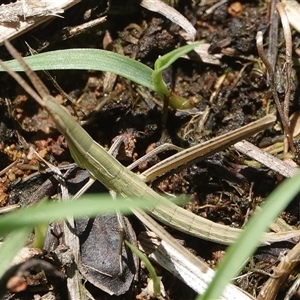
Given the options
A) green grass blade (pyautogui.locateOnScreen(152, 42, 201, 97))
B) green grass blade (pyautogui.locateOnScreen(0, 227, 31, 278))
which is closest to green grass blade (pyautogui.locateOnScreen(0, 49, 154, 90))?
green grass blade (pyautogui.locateOnScreen(152, 42, 201, 97))

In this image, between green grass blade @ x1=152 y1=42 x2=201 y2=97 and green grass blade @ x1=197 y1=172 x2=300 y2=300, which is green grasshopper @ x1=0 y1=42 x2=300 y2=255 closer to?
green grass blade @ x1=152 y1=42 x2=201 y2=97

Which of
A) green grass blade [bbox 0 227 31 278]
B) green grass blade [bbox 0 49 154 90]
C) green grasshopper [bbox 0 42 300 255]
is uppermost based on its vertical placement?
green grass blade [bbox 0 49 154 90]

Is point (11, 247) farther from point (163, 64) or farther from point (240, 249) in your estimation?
point (163, 64)

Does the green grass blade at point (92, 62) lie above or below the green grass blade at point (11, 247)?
above

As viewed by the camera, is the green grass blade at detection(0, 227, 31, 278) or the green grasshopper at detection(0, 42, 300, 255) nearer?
the green grass blade at detection(0, 227, 31, 278)

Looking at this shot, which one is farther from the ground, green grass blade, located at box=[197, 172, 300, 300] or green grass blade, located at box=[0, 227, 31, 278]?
green grass blade, located at box=[197, 172, 300, 300]

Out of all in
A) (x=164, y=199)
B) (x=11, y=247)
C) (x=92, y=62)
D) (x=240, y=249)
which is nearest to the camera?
(x=240, y=249)

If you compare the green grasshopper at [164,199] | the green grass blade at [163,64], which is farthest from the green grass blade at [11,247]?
the green grass blade at [163,64]

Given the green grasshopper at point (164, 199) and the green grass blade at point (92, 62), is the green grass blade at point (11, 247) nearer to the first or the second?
the green grasshopper at point (164, 199)

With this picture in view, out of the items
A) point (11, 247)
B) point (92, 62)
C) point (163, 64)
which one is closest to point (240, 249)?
point (11, 247)
